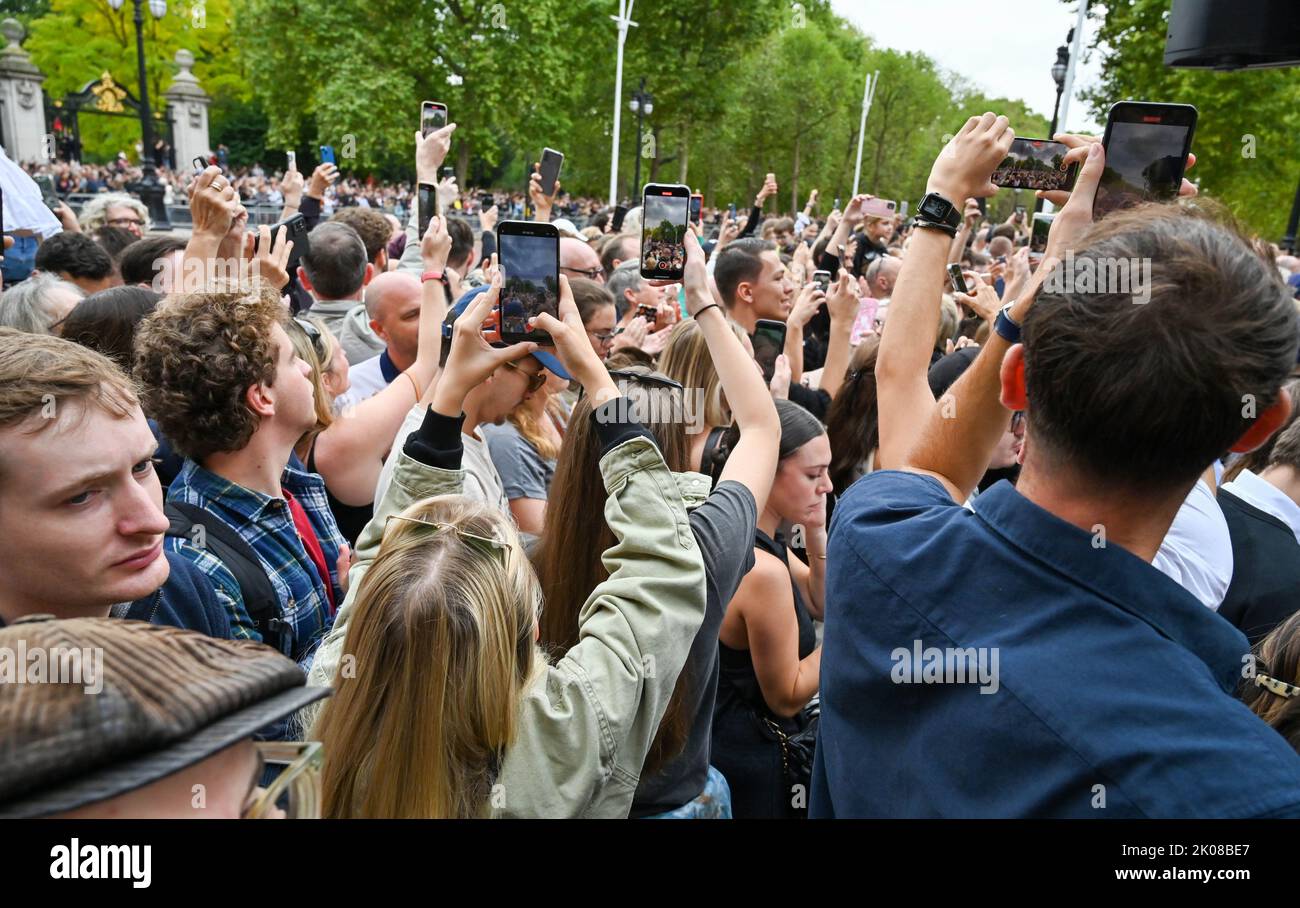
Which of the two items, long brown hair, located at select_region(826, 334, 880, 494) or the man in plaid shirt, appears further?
long brown hair, located at select_region(826, 334, 880, 494)

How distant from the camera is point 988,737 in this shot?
1.22 m

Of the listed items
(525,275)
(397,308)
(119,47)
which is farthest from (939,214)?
(119,47)

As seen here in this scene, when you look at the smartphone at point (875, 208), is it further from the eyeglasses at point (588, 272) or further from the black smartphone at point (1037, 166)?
the black smartphone at point (1037, 166)

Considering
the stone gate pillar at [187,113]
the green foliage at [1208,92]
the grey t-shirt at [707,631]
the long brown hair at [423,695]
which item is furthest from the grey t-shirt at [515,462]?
the stone gate pillar at [187,113]

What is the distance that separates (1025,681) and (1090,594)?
6.1 inches

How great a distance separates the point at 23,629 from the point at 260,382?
5.71 feet

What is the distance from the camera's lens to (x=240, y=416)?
2.43 m

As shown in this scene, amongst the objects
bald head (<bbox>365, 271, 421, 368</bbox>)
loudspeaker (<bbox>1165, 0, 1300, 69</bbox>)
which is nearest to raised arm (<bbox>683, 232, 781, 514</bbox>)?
loudspeaker (<bbox>1165, 0, 1300, 69</bbox>)

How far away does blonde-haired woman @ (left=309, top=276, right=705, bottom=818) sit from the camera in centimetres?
160

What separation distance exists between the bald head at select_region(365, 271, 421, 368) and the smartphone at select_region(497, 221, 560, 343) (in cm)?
169

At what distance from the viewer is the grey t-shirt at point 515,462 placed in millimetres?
3482

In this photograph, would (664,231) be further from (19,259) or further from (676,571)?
(19,259)

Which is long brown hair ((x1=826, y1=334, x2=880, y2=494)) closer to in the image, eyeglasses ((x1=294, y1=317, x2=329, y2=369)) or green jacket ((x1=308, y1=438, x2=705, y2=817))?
eyeglasses ((x1=294, y1=317, x2=329, y2=369))
